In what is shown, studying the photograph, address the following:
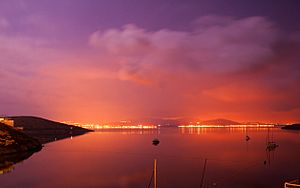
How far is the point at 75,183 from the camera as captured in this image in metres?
50.3

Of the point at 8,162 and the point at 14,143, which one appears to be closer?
the point at 8,162

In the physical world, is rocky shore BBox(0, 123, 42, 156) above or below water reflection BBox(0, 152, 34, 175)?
above

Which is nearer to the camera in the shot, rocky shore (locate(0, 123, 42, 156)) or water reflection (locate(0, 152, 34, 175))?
water reflection (locate(0, 152, 34, 175))

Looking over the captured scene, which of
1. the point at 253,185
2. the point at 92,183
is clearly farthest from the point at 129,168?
the point at 253,185

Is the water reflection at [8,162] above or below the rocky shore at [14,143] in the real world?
below

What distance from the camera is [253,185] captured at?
4941 centimetres

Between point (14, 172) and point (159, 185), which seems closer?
point (159, 185)

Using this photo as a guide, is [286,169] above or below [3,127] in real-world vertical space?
below

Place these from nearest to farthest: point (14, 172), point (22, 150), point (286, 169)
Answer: point (14, 172), point (286, 169), point (22, 150)

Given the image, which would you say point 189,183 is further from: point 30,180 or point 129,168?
point 30,180

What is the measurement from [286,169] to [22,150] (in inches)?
2921

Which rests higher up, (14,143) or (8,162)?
(14,143)

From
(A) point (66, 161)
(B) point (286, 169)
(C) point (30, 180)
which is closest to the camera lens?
(C) point (30, 180)

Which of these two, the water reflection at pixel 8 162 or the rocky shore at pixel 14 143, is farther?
the rocky shore at pixel 14 143
